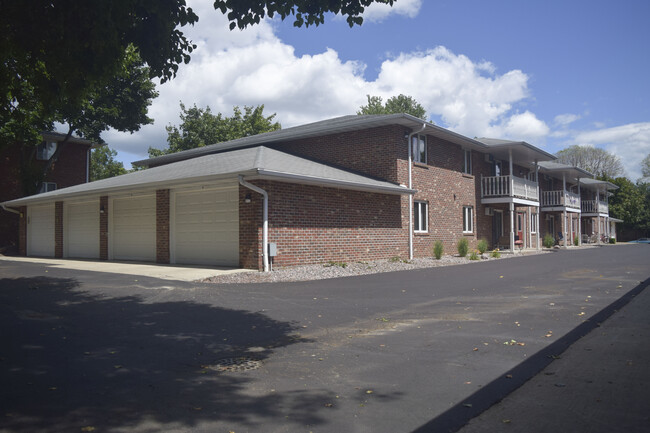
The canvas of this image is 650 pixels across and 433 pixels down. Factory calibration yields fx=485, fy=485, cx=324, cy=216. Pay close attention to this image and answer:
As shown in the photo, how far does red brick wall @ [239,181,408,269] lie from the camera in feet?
45.6

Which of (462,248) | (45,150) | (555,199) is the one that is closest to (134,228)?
(462,248)

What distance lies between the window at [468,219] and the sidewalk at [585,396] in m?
18.8

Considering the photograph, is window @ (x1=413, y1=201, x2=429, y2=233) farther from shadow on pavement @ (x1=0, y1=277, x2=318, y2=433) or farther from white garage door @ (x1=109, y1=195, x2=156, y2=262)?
shadow on pavement @ (x1=0, y1=277, x2=318, y2=433)

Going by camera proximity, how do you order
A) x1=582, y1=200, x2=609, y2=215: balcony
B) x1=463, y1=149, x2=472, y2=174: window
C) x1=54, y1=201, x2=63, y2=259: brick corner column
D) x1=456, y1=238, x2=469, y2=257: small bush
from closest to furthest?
1. x1=456, y1=238, x2=469, y2=257: small bush
2. x1=54, y1=201, x2=63, y2=259: brick corner column
3. x1=463, y1=149, x2=472, y2=174: window
4. x1=582, y1=200, x2=609, y2=215: balcony

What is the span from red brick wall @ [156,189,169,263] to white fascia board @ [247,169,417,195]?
4470 mm

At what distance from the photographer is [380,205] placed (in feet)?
59.5

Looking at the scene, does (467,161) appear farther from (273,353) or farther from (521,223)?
(273,353)

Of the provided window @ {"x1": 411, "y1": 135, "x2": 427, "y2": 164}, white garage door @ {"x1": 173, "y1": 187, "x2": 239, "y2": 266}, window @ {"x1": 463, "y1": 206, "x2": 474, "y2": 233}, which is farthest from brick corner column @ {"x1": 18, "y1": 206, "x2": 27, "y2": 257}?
window @ {"x1": 463, "y1": 206, "x2": 474, "y2": 233}

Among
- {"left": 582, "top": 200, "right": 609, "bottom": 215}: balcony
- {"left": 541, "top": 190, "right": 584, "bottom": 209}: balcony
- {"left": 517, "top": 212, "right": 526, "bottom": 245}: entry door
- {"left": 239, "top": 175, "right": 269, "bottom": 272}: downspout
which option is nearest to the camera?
{"left": 239, "top": 175, "right": 269, "bottom": 272}: downspout

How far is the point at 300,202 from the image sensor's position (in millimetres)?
14906

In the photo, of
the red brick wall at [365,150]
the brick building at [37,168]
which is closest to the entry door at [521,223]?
the red brick wall at [365,150]

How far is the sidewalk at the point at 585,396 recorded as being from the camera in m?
3.30

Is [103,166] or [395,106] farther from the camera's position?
[103,166]

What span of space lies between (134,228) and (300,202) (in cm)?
708
